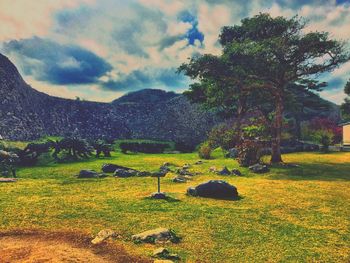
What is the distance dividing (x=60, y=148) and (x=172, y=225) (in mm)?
18592

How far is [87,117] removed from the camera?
53.5 metres

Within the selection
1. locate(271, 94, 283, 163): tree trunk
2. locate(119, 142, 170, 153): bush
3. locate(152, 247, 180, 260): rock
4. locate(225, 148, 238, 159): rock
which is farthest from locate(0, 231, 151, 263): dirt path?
locate(119, 142, 170, 153): bush

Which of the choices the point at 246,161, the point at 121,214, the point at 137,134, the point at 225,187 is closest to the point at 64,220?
the point at 121,214

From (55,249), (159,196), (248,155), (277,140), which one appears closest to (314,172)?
(248,155)

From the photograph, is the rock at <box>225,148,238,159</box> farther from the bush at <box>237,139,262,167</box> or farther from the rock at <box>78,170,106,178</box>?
the rock at <box>78,170,106,178</box>

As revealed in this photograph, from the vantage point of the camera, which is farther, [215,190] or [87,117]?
[87,117]

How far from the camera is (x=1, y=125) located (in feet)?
117

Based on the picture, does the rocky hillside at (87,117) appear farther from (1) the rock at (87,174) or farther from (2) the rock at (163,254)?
(2) the rock at (163,254)

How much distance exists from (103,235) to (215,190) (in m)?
5.51

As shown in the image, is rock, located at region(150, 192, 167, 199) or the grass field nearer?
the grass field

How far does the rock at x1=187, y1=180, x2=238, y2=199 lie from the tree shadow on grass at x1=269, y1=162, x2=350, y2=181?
5865 millimetres

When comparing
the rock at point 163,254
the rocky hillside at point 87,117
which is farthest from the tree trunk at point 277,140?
the rocky hillside at point 87,117

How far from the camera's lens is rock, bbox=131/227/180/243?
7.53 m

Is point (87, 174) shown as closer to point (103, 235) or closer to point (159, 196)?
point (159, 196)
